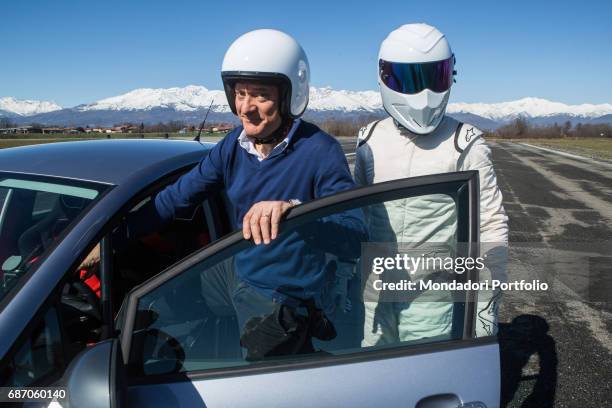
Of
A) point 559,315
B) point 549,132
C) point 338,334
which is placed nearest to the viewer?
point 338,334

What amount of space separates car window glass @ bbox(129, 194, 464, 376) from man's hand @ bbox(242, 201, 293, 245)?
0.17 ft

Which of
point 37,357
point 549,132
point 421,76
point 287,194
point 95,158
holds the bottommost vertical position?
point 37,357

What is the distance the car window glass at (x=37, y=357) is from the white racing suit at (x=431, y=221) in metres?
0.98

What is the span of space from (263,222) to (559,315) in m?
4.34

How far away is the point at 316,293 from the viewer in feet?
5.27

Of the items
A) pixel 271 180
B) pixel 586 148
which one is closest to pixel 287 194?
pixel 271 180

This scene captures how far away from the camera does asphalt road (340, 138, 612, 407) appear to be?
3438 millimetres

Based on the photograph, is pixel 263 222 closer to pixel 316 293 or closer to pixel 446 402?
pixel 316 293

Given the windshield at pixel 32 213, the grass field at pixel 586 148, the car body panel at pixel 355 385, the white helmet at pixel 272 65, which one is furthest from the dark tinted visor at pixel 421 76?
the grass field at pixel 586 148

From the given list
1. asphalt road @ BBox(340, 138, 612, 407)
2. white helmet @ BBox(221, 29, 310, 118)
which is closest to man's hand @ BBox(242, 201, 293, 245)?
white helmet @ BBox(221, 29, 310, 118)

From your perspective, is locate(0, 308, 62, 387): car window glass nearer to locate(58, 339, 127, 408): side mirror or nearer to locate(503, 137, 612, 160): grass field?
locate(58, 339, 127, 408): side mirror

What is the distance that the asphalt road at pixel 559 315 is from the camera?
11.3 ft

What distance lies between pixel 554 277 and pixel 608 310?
3.89 feet

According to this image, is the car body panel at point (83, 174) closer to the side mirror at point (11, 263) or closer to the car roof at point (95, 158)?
the car roof at point (95, 158)
